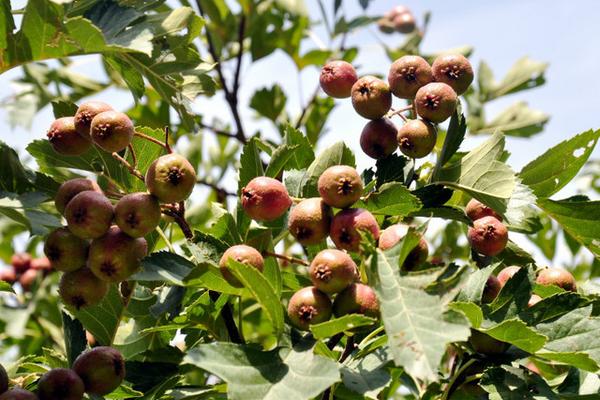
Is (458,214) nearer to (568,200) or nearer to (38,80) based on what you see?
(568,200)

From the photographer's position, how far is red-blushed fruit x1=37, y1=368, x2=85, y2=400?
178 cm

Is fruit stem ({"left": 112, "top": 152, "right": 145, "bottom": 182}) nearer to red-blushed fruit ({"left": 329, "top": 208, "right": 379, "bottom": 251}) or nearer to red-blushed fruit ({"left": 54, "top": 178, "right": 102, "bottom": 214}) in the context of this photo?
red-blushed fruit ({"left": 54, "top": 178, "right": 102, "bottom": 214})

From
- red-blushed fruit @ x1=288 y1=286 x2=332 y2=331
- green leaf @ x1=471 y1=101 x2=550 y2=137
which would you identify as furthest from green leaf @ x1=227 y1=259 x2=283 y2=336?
green leaf @ x1=471 y1=101 x2=550 y2=137

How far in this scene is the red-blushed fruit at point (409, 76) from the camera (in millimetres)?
2107

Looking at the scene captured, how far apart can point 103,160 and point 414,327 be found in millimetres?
1079

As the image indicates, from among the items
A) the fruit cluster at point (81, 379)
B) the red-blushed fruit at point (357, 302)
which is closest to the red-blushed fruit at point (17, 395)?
the fruit cluster at point (81, 379)

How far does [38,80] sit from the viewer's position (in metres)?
4.47

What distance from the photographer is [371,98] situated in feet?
6.81

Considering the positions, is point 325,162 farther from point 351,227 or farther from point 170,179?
point 170,179

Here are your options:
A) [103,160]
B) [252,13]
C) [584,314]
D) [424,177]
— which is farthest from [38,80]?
[584,314]

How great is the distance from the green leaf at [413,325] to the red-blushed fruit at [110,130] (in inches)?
29.4

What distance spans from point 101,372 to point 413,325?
2.65 ft

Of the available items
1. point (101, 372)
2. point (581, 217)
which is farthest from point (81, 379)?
point (581, 217)

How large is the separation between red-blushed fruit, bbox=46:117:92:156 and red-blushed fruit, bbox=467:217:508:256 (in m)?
1.05
